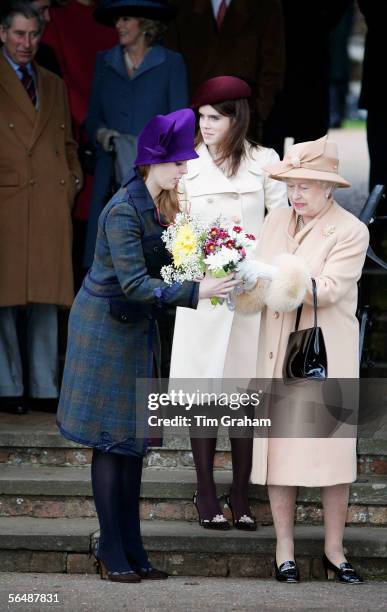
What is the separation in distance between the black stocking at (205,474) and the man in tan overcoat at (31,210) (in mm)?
1494

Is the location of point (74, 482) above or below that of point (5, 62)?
below

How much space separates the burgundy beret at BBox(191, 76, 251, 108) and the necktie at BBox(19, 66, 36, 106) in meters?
1.49

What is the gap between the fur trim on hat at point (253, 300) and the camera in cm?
620

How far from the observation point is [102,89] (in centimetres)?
840

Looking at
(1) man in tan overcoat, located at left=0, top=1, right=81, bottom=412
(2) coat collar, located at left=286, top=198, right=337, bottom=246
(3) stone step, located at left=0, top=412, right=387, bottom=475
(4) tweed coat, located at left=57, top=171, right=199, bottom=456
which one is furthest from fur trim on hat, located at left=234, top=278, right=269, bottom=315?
(1) man in tan overcoat, located at left=0, top=1, right=81, bottom=412

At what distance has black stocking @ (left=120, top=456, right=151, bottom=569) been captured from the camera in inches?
245

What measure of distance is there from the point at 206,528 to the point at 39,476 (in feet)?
2.80

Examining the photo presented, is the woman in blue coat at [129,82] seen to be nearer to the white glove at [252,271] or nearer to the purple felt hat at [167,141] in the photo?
the purple felt hat at [167,141]

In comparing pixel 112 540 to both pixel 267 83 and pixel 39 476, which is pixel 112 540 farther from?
pixel 267 83

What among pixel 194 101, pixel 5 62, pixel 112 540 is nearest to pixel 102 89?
pixel 5 62

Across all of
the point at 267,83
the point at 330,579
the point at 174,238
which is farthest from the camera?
the point at 267,83

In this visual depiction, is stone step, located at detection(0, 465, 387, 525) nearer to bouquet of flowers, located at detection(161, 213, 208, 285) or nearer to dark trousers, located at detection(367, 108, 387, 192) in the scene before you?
bouquet of flowers, located at detection(161, 213, 208, 285)

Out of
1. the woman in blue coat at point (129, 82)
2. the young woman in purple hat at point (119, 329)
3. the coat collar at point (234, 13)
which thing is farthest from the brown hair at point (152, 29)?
the young woman in purple hat at point (119, 329)

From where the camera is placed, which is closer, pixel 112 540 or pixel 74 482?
pixel 112 540
